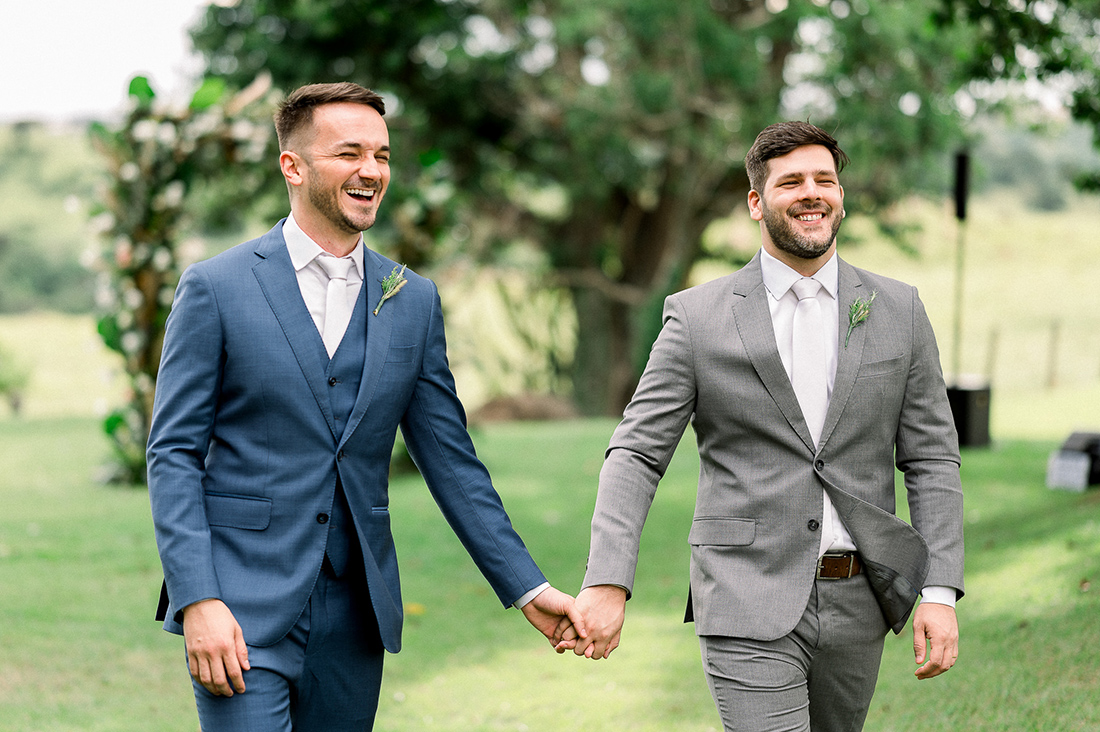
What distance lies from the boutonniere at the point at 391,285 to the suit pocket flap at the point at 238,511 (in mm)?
628

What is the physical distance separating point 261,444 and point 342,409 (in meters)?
0.24

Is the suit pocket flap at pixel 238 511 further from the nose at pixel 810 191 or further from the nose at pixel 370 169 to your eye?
the nose at pixel 810 191

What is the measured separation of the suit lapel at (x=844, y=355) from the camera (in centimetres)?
321

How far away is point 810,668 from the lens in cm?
321

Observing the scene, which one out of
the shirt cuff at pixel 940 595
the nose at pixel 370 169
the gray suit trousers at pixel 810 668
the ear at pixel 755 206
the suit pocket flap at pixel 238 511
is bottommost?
the gray suit trousers at pixel 810 668

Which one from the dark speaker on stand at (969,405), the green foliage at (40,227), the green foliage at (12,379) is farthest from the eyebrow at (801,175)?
the green foliage at (40,227)

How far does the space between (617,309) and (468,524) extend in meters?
20.2

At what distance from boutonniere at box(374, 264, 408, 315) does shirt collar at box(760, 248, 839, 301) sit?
1075mm

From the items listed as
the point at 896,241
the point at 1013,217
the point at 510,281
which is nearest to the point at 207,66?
the point at 510,281

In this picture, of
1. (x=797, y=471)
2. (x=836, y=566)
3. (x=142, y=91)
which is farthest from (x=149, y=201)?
(x=836, y=566)

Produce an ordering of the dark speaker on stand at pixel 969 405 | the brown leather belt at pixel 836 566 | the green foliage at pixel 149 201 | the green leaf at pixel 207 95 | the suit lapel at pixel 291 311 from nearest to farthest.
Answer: the suit lapel at pixel 291 311, the brown leather belt at pixel 836 566, the green leaf at pixel 207 95, the green foliage at pixel 149 201, the dark speaker on stand at pixel 969 405

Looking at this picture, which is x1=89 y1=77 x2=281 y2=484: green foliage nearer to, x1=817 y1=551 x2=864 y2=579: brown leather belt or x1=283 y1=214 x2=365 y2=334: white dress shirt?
x1=283 y1=214 x2=365 y2=334: white dress shirt

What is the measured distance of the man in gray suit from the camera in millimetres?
3162

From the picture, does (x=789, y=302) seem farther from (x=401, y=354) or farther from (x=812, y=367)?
(x=401, y=354)
